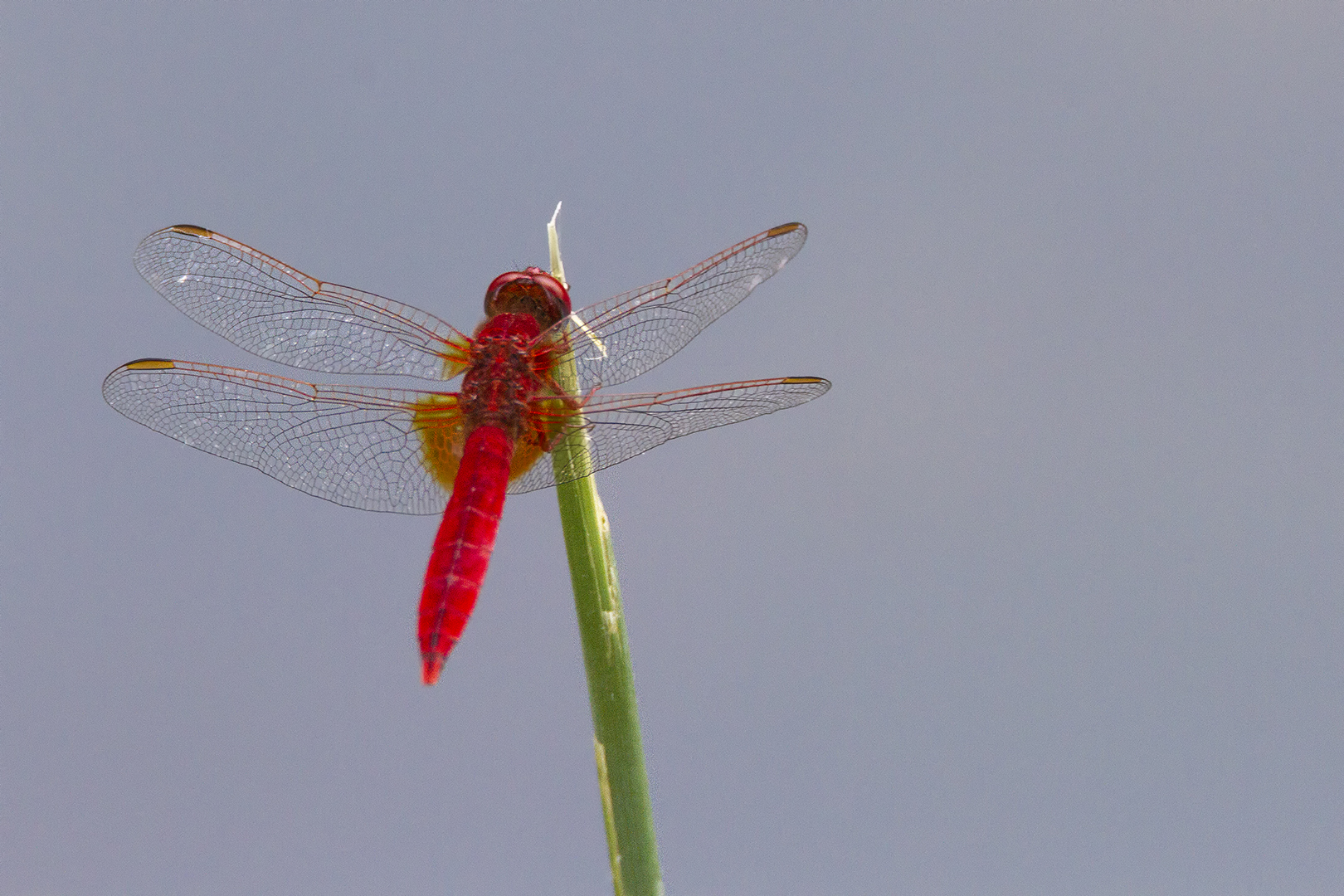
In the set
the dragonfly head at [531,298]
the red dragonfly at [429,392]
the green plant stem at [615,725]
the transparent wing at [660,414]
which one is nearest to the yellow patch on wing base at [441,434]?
the red dragonfly at [429,392]

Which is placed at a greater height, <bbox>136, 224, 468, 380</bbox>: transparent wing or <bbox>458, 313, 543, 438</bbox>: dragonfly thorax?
<bbox>136, 224, 468, 380</bbox>: transparent wing

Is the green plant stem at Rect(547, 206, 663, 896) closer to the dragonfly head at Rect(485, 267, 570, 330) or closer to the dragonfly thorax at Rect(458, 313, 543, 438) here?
the dragonfly thorax at Rect(458, 313, 543, 438)

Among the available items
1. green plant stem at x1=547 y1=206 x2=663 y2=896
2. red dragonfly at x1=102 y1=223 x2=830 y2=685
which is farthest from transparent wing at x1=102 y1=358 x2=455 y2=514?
green plant stem at x1=547 y1=206 x2=663 y2=896

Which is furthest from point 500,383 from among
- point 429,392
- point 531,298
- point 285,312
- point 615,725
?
point 615,725

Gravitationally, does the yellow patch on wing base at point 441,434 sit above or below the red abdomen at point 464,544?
above

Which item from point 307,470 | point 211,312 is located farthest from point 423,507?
point 211,312

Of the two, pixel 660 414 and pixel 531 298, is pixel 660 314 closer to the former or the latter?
pixel 660 414

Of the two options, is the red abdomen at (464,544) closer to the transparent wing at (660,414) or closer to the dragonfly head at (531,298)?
the transparent wing at (660,414)

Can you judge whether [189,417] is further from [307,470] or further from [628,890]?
[628,890]
